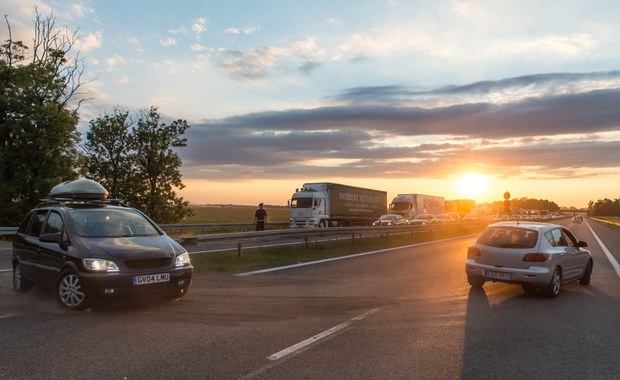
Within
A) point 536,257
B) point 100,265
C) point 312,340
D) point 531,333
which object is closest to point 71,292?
point 100,265

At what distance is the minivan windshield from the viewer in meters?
7.72

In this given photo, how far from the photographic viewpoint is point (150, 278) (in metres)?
7.12

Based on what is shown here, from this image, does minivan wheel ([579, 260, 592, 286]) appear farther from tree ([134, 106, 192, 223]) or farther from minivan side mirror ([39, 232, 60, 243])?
tree ([134, 106, 192, 223])

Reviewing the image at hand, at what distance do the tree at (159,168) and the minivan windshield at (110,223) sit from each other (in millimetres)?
30013

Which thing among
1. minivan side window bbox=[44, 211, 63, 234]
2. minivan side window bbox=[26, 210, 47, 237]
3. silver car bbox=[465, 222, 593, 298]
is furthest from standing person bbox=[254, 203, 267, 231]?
minivan side window bbox=[44, 211, 63, 234]

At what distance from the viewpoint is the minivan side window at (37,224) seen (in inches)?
331

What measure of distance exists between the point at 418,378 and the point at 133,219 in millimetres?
5866

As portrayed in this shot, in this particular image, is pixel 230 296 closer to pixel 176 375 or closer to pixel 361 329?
pixel 361 329

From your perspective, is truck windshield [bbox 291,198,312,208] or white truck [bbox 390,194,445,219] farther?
white truck [bbox 390,194,445,219]

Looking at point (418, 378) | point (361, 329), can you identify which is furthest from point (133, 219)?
point (418, 378)

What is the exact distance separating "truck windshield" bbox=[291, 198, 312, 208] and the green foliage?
876 centimetres

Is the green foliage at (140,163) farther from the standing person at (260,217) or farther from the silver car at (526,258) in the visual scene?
the silver car at (526,258)

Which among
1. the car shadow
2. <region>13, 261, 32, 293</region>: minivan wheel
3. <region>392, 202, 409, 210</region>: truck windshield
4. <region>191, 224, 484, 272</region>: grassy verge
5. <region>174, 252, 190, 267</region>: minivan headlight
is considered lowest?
the car shadow

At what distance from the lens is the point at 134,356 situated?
5062 mm
